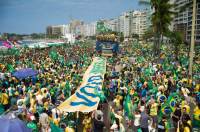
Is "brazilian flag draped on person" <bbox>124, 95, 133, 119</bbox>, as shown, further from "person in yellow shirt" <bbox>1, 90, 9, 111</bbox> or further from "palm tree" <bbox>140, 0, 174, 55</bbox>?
"palm tree" <bbox>140, 0, 174, 55</bbox>

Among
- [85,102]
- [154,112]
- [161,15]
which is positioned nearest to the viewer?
[85,102]

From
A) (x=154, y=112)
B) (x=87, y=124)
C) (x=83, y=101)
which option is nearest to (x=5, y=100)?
(x=87, y=124)

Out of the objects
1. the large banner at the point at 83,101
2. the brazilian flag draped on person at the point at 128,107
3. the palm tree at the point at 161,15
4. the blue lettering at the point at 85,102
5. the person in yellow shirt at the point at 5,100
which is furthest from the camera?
the palm tree at the point at 161,15

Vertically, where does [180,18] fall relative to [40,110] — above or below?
above

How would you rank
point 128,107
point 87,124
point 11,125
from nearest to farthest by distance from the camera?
point 11,125 < point 87,124 < point 128,107

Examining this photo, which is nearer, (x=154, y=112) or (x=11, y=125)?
(x=11, y=125)

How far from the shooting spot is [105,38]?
Answer: 47.7 metres

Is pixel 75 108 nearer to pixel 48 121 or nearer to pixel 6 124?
pixel 48 121

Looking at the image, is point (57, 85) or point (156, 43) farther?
point (156, 43)

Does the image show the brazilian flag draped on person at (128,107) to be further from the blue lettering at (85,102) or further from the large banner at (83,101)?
the blue lettering at (85,102)

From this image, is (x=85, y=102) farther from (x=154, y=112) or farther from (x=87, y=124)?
(x=154, y=112)

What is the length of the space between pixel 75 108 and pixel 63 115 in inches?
95.2

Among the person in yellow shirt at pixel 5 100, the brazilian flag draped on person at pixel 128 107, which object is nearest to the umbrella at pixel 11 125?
the brazilian flag draped on person at pixel 128 107

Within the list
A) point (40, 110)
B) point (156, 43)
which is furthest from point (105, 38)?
point (40, 110)
